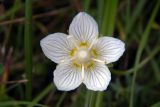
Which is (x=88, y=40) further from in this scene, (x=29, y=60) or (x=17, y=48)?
(x=17, y=48)

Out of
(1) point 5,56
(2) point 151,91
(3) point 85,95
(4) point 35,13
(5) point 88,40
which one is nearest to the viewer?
(5) point 88,40

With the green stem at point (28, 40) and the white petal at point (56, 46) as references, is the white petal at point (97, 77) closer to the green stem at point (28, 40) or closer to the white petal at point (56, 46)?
the white petal at point (56, 46)

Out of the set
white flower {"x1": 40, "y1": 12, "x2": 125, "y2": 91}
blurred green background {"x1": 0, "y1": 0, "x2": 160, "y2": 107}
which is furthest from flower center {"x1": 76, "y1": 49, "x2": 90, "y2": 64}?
blurred green background {"x1": 0, "y1": 0, "x2": 160, "y2": 107}

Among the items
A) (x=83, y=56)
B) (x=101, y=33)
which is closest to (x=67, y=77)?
(x=83, y=56)

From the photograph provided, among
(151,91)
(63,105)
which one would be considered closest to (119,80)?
(151,91)

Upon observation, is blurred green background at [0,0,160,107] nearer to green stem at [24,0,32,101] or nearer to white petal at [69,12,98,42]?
green stem at [24,0,32,101]
